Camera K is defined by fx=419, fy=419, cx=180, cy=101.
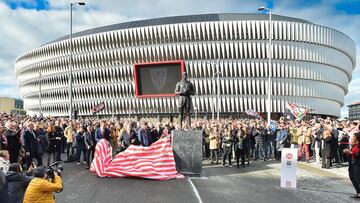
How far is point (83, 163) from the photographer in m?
20.2

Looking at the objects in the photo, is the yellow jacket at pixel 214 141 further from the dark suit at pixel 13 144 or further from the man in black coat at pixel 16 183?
the man in black coat at pixel 16 183

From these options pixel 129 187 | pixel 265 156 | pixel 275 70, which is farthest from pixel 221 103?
pixel 129 187

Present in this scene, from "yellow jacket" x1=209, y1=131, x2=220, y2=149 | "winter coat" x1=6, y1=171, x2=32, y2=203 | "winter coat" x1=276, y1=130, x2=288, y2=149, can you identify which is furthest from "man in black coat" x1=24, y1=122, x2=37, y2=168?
"winter coat" x1=276, y1=130, x2=288, y2=149

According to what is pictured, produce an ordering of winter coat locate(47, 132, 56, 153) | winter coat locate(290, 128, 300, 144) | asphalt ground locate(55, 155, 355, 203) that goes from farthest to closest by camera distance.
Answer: winter coat locate(290, 128, 300, 144) → winter coat locate(47, 132, 56, 153) → asphalt ground locate(55, 155, 355, 203)

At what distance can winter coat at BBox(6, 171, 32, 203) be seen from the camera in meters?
7.29

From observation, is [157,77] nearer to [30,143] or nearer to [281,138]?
[281,138]

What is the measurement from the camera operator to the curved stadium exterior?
63.7 meters

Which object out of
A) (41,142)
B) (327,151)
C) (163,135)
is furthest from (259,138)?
(41,142)

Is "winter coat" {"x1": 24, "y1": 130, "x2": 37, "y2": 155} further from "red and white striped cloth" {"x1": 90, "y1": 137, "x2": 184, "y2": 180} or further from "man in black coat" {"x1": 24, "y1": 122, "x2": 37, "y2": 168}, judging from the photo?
"red and white striped cloth" {"x1": 90, "y1": 137, "x2": 184, "y2": 180}

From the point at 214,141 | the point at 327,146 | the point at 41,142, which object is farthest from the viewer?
the point at 214,141

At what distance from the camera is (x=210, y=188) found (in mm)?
13328

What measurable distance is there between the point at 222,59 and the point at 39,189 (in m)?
67.4

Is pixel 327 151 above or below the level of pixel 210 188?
above

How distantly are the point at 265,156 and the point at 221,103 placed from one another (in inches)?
1974
